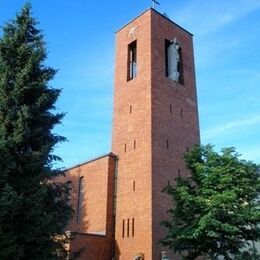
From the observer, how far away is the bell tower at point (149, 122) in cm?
2219

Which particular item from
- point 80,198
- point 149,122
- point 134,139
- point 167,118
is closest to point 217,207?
point 149,122

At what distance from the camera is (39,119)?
43.7ft

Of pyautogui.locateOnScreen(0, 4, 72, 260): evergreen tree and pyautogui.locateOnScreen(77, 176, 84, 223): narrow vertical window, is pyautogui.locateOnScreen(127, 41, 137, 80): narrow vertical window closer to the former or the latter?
pyautogui.locateOnScreen(77, 176, 84, 223): narrow vertical window

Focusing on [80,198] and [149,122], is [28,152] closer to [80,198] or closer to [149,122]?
[149,122]

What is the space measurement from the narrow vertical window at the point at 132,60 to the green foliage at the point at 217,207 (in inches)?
404

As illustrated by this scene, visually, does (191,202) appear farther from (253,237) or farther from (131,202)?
(131,202)

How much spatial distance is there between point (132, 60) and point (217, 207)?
45.3ft

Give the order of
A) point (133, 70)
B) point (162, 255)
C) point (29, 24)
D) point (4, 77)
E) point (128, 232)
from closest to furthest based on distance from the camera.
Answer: point (4, 77) < point (29, 24) < point (162, 255) < point (128, 232) < point (133, 70)

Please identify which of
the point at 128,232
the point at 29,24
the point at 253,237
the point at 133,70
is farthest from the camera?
the point at 133,70

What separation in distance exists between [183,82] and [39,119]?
626 inches

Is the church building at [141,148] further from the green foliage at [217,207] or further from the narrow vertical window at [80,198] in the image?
the green foliage at [217,207]

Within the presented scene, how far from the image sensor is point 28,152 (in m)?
12.4

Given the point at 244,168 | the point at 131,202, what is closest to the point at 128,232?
the point at 131,202

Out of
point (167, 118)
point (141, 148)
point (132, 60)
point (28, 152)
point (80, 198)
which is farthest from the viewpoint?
point (132, 60)
